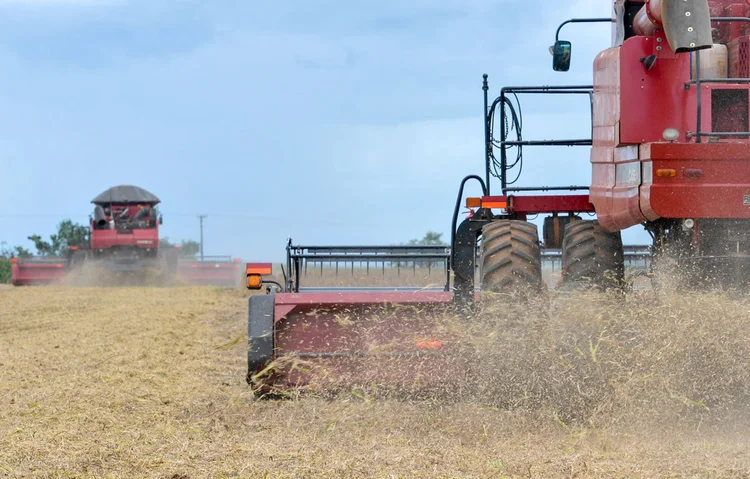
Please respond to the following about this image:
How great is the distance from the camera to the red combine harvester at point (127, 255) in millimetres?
31297

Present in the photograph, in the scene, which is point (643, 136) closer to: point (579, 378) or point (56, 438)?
point (579, 378)

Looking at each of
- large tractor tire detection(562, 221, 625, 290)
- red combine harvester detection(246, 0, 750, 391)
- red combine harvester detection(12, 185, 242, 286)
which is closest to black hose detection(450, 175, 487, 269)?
red combine harvester detection(246, 0, 750, 391)

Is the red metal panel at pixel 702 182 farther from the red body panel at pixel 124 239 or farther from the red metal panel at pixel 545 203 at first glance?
the red body panel at pixel 124 239

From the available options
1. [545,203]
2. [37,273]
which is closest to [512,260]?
[545,203]

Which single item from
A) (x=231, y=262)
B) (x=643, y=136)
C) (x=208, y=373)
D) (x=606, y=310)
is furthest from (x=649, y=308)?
(x=231, y=262)

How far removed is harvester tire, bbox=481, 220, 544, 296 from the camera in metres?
6.90

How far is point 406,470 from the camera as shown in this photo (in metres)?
5.06

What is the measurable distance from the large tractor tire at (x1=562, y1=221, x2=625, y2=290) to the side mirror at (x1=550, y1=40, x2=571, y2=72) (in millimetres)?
1609

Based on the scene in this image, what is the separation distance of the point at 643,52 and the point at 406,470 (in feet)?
11.0

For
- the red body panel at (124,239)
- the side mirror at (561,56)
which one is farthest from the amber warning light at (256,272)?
the red body panel at (124,239)

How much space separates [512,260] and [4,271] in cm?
4014

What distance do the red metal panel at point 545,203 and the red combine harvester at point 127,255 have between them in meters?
23.3

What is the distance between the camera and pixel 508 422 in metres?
6.21

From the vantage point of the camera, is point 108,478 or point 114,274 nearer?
point 108,478
